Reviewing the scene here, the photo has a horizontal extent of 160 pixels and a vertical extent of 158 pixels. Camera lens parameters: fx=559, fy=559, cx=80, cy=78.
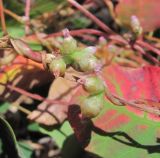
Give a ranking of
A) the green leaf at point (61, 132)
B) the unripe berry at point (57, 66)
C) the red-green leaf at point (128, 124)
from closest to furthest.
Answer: the unripe berry at point (57, 66) < the red-green leaf at point (128, 124) < the green leaf at point (61, 132)

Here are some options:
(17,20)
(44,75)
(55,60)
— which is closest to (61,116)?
(44,75)

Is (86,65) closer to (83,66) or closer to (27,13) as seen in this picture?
(83,66)

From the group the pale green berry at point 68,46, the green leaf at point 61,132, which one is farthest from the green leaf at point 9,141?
the pale green berry at point 68,46

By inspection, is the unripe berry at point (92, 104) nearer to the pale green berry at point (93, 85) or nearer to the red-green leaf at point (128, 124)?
the pale green berry at point (93, 85)

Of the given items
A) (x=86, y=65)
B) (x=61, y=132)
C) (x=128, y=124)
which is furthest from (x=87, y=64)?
(x=61, y=132)

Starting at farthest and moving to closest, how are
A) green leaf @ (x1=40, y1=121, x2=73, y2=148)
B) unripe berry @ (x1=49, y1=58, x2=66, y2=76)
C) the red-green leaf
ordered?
green leaf @ (x1=40, y1=121, x2=73, y2=148) → the red-green leaf → unripe berry @ (x1=49, y1=58, x2=66, y2=76)

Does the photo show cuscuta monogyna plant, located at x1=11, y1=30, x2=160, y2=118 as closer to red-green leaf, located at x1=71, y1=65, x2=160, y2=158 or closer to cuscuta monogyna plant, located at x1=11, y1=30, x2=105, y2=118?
cuscuta monogyna plant, located at x1=11, y1=30, x2=105, y2=118

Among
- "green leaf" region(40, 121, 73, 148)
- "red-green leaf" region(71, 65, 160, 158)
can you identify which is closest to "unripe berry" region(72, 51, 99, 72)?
"red-green leaf" region(71, 65, 160, 158)
